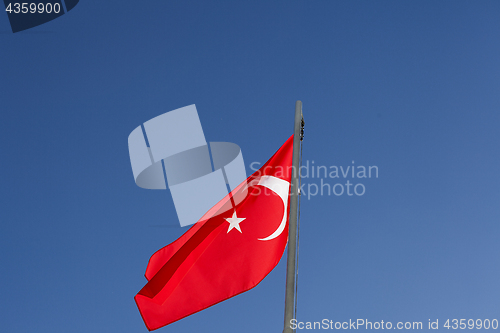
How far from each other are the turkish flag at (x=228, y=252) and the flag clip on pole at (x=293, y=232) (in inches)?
50.5

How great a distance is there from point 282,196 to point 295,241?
2293 millimetres

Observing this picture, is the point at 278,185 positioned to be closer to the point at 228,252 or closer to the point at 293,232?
the point at 228,252

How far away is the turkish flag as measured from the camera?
1000 centimetres

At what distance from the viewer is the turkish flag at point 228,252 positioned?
1000cm

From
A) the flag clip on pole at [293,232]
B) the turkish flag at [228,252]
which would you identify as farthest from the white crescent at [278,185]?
the flag clip on pole at [293,232]

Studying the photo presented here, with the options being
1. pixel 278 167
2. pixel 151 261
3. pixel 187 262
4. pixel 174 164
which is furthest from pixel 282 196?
pixel 174 164

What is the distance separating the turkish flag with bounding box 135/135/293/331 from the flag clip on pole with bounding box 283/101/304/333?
4.20 feet

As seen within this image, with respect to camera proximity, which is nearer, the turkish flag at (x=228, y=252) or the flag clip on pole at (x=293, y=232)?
the flag clip on pole at (x=293, y=232)

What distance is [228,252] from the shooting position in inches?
409

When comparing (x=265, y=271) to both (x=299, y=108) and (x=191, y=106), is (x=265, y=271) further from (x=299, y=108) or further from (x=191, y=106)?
(x=191, y=106)

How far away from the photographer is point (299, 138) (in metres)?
9.68

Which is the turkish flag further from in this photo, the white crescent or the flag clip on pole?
the flag clip on pole

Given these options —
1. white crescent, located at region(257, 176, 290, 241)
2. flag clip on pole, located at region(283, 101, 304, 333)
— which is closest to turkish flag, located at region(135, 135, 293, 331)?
white crescent, located at region(257, 176, 290, 241)

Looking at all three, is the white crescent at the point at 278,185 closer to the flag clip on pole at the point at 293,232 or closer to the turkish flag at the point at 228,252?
the turkish flag at the point at 228,252
